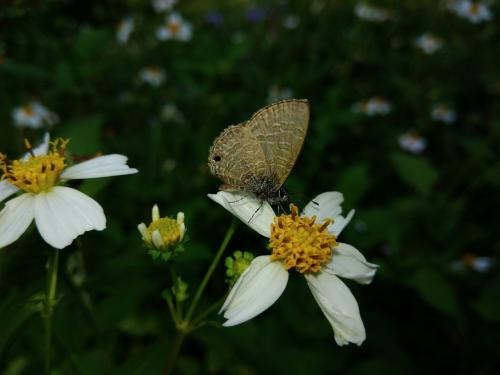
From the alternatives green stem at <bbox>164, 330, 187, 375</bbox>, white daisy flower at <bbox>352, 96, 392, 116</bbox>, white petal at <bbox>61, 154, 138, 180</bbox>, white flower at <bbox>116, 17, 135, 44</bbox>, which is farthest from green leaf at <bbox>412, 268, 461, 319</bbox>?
white flower at <bbox>116, 17, 135, 44</bbox>

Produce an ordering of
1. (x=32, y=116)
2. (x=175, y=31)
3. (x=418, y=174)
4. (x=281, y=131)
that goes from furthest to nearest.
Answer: (x=175, y=31) → (x=32, y=116) → (x=418, y=174) → (x=281, y=131)

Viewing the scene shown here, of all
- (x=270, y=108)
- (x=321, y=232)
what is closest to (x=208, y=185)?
(x=270, y=108)

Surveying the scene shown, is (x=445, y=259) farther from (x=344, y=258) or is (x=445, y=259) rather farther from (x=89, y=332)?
(x=89, y=332)

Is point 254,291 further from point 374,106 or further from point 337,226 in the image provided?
point 374,106

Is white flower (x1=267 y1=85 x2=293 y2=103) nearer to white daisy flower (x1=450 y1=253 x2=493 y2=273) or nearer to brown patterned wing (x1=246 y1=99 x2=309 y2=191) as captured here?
white daisy flower (x1=450 y1=253 x2=493 y2=273)

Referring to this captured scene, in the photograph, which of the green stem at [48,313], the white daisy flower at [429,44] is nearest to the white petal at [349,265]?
the green stem at [48,313]

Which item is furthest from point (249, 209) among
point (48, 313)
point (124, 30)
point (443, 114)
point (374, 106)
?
point (124, 30)

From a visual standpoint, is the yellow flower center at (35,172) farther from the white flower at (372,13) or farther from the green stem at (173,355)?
the white flower at (372,13)
